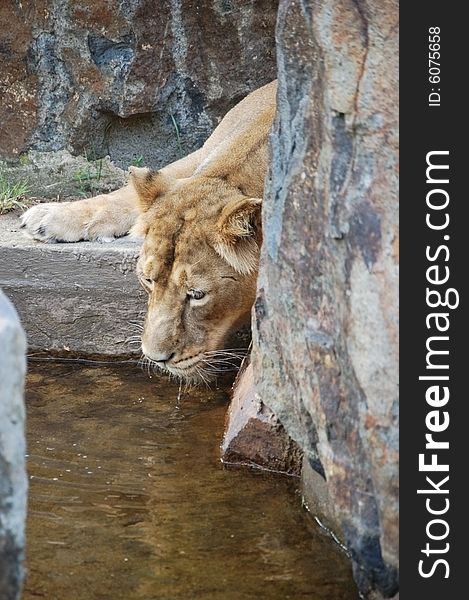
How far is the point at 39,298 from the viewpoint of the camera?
242 inches

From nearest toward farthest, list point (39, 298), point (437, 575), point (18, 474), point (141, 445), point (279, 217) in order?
point (18, 474), point (437, 575), point (279, 217), point (141, 445), point (39, 298)

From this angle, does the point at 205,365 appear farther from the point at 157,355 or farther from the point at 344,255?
the point at 344,255

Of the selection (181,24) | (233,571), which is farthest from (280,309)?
(181,24)

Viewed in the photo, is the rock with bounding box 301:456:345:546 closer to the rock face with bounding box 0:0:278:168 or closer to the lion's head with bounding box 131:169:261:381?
the lion's head with bounding box 131:169:261:381

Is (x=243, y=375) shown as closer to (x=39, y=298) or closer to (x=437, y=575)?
(x=39, y=298)

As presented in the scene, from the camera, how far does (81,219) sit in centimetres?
615

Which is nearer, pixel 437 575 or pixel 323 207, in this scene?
pixel 437 575

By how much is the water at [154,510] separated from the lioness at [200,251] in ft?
1.10

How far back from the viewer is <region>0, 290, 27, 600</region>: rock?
2.93 meters

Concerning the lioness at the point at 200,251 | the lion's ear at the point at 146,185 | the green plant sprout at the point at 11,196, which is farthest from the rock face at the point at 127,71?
the lion's ear at the point at 146,185

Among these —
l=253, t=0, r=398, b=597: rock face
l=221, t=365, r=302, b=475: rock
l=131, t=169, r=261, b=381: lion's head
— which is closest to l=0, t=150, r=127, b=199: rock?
l=131, t=169, r=261, b=381: lion's head

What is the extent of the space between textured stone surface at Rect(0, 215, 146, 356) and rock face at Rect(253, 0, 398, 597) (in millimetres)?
2198

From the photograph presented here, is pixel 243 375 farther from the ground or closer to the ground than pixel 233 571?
farther from the ground

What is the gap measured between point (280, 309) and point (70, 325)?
2477 mm
